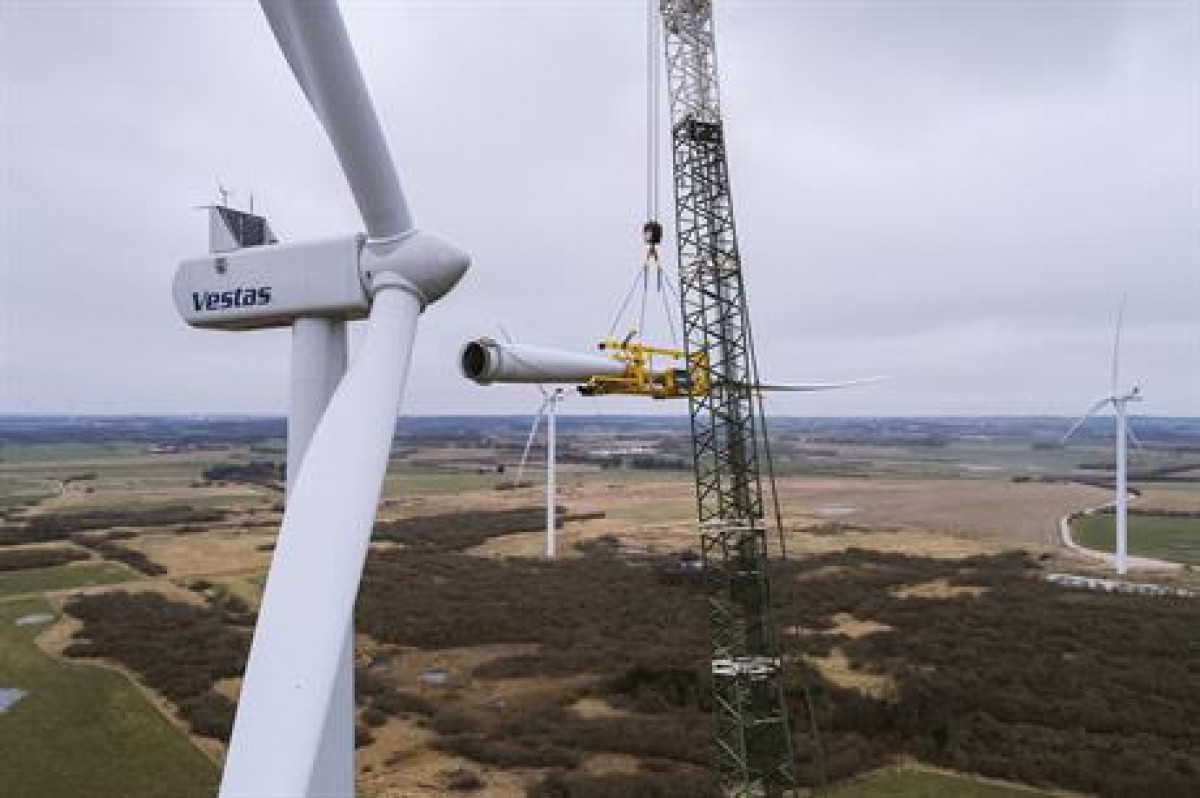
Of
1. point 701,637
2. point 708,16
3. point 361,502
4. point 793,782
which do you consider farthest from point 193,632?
point 361,502

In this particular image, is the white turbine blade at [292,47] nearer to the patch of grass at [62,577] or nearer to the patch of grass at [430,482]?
the patch of grass at [62,577]

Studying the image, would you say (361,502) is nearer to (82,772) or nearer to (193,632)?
(82,772)

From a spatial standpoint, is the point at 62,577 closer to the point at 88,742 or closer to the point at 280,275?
the point at 88,742

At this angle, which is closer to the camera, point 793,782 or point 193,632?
point 793,782

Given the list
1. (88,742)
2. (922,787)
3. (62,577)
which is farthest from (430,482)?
(922,787)

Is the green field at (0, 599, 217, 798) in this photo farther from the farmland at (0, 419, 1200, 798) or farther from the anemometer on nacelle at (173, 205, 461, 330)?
the anemometer on nacelle at (173, 205, 461, 330)

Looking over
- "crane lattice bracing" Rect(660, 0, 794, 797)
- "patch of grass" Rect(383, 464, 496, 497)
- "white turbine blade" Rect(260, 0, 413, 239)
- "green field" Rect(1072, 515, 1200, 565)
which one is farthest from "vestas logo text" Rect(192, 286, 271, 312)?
"patch of grass" Rect(383, 464, 496, 497)
